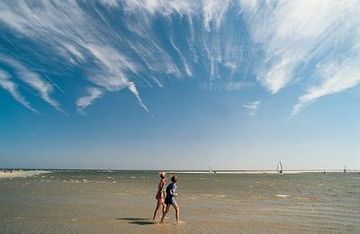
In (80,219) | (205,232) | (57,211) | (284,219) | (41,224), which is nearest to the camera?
(205,232)

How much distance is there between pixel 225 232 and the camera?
48.0ft

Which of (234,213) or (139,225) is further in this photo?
(234,213)

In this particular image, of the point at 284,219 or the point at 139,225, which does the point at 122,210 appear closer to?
the point at 139,225

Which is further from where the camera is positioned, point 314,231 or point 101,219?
point 101,219

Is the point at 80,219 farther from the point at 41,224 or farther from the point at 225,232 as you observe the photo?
the point at 225,232

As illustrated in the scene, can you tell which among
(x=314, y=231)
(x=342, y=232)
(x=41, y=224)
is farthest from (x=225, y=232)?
(x=41, y=224)

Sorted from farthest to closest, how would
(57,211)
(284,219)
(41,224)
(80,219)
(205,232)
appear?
(57,211)
(284,219)
(80,219)
(41,224)
(205,232)

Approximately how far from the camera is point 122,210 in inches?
842

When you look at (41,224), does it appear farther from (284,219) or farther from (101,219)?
(284,219)

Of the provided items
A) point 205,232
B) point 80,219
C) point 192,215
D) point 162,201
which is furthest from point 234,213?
point 80,219

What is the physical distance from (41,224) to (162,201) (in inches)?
215

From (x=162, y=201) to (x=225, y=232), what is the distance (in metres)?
3.98

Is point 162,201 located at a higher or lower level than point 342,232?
higher

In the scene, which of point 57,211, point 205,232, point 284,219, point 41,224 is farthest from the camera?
point 57,211
